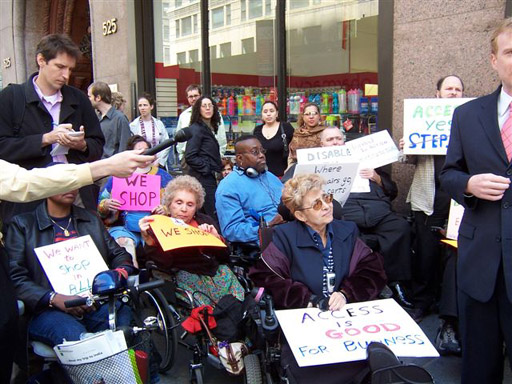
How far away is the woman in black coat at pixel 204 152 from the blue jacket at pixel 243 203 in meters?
1.62

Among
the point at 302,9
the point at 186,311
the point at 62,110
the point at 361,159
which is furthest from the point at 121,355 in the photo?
the point at 302,9

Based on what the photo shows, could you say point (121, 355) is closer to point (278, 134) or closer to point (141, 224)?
point (141, 224)

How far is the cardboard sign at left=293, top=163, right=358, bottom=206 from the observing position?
395 cm

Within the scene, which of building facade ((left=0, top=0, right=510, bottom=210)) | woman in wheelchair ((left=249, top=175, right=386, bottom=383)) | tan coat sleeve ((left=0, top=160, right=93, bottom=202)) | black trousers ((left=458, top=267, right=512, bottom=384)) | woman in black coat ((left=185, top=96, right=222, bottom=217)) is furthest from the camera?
woman in black coat ((left=185, top=96, right=222, bottom=217))

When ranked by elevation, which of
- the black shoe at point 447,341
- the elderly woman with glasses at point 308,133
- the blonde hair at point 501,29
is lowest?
the black shoe at point 447,341

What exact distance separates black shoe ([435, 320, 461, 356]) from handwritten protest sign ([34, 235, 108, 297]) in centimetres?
237

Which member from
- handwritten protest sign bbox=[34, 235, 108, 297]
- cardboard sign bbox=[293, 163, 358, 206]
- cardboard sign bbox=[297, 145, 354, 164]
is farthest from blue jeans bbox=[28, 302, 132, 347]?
cardboard sign bbox=[297, 145, 354, 164]

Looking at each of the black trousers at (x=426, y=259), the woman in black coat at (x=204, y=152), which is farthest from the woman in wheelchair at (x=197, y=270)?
the woman in black coat at (x=204, y=152)

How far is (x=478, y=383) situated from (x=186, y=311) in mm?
1829

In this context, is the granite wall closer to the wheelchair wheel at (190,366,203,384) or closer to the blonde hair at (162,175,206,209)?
the blonde hair at (162,175,206,209)

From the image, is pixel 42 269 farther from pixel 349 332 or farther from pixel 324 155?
pixel 324 155

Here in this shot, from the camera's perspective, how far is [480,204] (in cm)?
240

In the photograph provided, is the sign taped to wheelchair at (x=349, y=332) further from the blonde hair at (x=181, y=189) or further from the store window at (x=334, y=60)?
the store window at (x=334, y=60)

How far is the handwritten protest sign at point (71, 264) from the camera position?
3.10 meters
